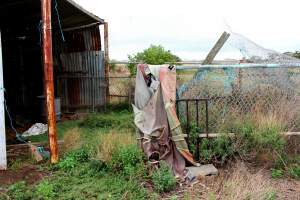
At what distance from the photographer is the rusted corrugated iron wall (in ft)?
39.8

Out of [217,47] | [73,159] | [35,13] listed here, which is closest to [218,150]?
[217,47]

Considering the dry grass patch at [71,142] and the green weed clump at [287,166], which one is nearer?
the green weed clump at [287,166]

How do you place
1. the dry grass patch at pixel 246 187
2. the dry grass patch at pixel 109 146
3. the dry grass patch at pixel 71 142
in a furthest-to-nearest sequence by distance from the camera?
the dry grass patch at pixel 71 142
the dry grass patch at pixel 109 146
the dry grass patch at pixel 246 187

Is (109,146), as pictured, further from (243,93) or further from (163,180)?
(243,93)

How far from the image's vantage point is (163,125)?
5.18m

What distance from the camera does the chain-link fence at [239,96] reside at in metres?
5.61

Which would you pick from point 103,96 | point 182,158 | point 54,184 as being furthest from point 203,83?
point 103,96

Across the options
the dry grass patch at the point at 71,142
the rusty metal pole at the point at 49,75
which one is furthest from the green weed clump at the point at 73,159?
the dry grass patch at the point at 71,142

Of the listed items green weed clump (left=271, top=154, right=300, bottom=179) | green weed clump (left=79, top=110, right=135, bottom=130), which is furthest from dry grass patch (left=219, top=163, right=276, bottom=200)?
green weed clump (left=79, top=110, right=135, bottom=130)

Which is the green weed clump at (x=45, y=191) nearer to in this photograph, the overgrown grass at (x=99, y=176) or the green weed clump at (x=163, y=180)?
the overgrown grass at (x=99, y=176)

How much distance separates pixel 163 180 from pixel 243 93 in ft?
7.06

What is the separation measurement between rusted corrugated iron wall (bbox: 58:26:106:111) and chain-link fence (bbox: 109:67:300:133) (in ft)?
22.7

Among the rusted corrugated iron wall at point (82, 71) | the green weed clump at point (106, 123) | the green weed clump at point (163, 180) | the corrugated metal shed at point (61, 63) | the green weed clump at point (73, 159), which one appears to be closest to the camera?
the green weed clump at point (163, 180)

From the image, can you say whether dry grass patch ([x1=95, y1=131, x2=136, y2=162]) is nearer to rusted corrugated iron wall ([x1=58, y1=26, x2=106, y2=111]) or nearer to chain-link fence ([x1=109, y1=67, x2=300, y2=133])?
chain-link fence ([x1=109, y1=67, x2=300, y2=133])
